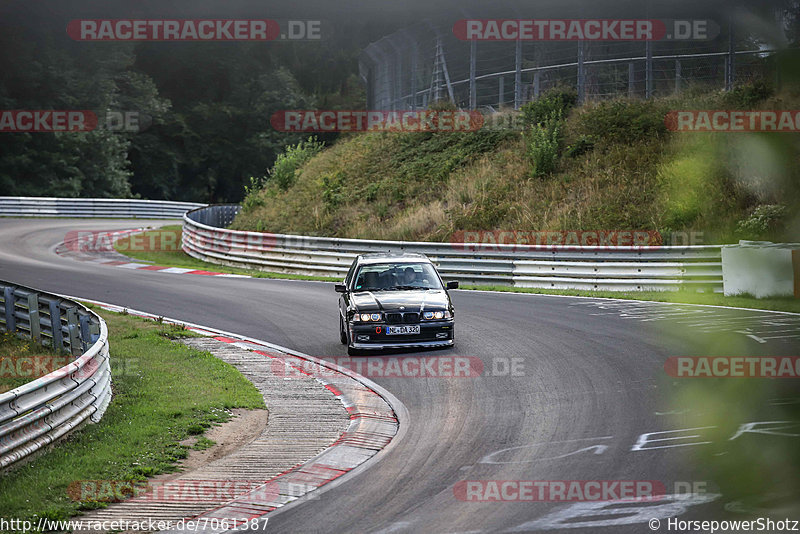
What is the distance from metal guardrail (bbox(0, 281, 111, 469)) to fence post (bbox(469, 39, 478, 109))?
2189 cm

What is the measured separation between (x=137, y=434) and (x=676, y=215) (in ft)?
62.7

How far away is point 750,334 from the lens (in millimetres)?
14773

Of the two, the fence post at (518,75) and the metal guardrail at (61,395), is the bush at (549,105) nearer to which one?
the fence post at (518,75)

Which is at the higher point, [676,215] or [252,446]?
[676,215]

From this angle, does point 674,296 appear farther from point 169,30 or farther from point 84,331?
point 169,30

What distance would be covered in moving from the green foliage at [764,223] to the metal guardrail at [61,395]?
1700cm

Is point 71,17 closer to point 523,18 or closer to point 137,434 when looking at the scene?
point 523,18

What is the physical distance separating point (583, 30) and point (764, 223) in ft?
34.1

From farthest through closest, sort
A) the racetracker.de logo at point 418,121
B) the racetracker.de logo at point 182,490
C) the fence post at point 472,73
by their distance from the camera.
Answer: the racetracker.de logo at point 418,121 < the fence post at point 472,73 < the racetracker.de logo at point 182,490

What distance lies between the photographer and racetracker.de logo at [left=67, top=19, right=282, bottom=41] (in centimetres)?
5619

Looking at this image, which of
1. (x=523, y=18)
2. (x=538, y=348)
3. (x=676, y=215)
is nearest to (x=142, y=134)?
(x=523, y=18)

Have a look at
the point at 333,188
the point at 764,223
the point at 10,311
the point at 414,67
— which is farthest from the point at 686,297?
the point at 414,67

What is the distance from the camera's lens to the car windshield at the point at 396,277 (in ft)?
50.3

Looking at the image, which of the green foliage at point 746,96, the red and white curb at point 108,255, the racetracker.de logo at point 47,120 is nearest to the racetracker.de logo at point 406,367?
the red and white curb at point 108,255
